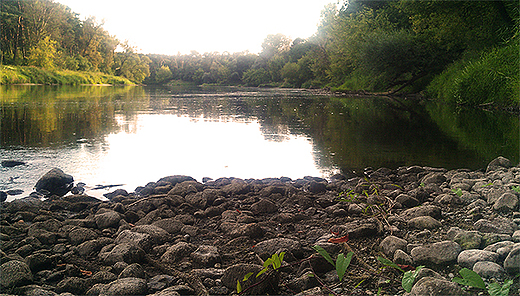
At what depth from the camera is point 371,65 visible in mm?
30172

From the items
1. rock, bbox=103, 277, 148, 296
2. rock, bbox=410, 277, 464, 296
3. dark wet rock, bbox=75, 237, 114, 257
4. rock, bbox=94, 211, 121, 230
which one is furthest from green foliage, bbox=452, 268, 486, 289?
rock, bbox=94, 211, 121, 230

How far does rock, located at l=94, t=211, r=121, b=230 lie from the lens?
3.71 metres

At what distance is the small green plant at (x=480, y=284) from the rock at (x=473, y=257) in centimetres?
30

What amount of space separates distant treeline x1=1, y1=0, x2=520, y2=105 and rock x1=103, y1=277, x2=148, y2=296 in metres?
14.1

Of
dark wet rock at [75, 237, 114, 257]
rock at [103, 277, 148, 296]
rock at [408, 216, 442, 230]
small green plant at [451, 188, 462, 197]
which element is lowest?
dark wet rock at [75, 237, 114, 257]

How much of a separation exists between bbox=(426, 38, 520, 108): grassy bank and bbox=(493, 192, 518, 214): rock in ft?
41.4

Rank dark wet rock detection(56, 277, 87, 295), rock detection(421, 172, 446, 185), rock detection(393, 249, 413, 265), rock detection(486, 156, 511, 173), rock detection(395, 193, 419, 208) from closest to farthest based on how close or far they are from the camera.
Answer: dark wet rock detection(56, 277, 87, 295), rock detection(393, 249, 413, 265), rock detection(395, 193, 419, 208), rock detection(421, 172, 446, 185), rock detection(486, 156, 511, 173)

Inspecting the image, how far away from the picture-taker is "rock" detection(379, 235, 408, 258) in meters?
2.84

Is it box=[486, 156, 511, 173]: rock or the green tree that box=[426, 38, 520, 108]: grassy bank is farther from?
the green tree

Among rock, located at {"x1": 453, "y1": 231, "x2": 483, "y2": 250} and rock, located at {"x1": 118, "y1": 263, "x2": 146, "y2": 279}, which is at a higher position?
rock, located at {"x1": 453, "y1": 231, "x2": 483, "y2": 250}

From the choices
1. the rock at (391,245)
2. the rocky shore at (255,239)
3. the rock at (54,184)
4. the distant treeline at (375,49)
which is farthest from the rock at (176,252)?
the distant treeline at (375,49)

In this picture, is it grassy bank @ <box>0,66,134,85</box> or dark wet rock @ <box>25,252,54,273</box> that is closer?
dark wet rock @ <box>25,252,54,273</box>

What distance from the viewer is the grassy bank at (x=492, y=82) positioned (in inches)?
559

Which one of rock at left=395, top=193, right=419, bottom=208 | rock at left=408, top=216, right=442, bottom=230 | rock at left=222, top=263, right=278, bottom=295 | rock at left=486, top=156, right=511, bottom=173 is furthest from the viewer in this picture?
rock at left=486, top=156, right=511, bottom=173
